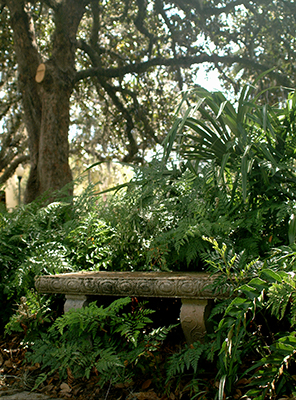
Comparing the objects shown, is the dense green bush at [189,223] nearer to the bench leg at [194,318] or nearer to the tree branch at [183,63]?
the bench leg at [194,318]

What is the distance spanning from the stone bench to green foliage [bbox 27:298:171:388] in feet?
0.33

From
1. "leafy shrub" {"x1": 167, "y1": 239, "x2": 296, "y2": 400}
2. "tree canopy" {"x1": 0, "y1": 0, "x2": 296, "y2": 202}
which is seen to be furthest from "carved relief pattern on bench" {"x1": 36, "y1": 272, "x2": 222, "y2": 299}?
"tree canopy" {"x1": 0, "y1": 0, "x2": 296, "y2": 202}

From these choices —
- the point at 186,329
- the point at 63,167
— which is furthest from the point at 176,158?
the point at 63,167

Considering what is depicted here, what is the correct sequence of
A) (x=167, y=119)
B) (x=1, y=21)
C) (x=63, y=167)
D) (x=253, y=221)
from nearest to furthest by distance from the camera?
(x=253, y=221), (x=63, y=167), (x=1, y=21), (x=167, y=119)

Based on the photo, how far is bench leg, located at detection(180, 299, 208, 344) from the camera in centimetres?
186

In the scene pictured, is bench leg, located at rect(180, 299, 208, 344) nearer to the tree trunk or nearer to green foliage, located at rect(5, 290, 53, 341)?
green foliage, located at rect(5, 290, 53, 341)

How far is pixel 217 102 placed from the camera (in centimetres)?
287

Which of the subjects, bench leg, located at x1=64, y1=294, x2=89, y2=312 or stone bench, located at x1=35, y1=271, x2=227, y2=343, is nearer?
stone bench, located at x1=35, y1=271, x2=227, y2=343

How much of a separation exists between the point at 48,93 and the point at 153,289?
18.0 ft

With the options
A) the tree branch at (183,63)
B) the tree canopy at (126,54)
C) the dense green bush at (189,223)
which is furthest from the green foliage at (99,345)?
the tree branch at (183,63)

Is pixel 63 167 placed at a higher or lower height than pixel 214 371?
higher

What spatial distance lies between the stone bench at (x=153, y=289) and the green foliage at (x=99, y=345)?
3.9 inches

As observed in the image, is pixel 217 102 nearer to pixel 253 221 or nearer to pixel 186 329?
pixel 253 221

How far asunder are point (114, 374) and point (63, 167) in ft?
15.7
